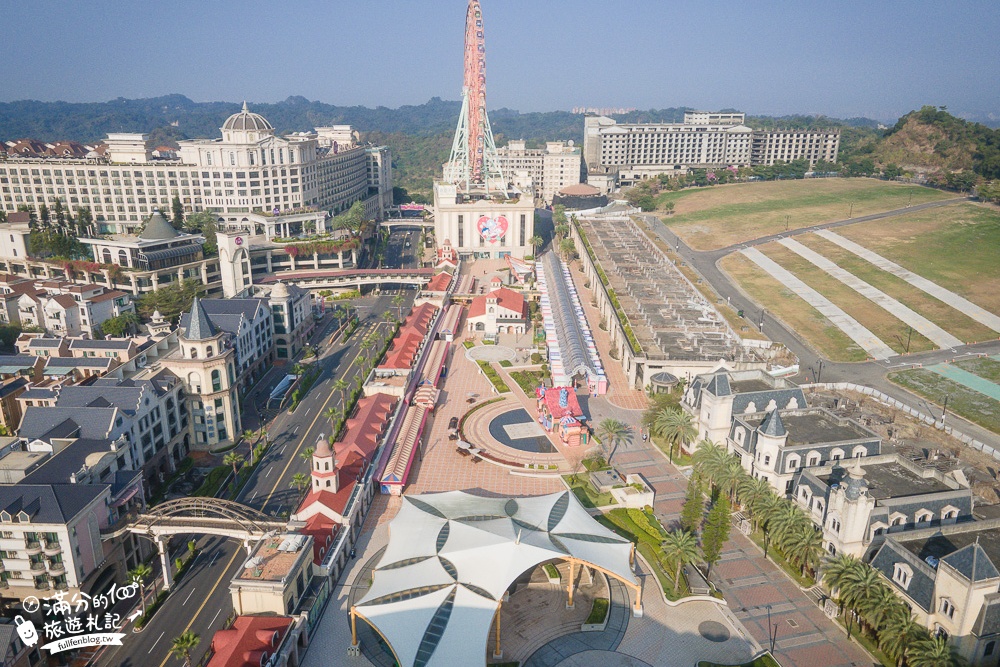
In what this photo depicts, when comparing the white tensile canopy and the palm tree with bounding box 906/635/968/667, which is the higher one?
the white tensile canopy

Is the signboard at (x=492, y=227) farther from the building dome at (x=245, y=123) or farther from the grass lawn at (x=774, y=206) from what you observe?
the building dome at (x=245, y=123)

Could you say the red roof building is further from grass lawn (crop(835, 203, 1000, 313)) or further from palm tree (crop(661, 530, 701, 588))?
grass lawn (crop(835, 203, 1000, 313))

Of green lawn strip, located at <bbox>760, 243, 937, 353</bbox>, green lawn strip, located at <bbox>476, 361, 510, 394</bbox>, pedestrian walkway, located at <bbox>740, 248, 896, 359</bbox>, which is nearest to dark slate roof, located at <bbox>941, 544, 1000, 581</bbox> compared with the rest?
green lawn strip, located at <bbox>476, 361, 510, 394</bbox>

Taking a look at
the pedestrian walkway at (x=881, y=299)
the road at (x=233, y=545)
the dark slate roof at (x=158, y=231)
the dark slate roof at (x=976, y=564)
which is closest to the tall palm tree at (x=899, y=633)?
the dark slate roof at (x=976, y=564)

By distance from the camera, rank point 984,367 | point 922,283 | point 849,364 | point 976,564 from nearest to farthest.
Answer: point 976,564 < point 984,367 < point 849,364 < point 922,283

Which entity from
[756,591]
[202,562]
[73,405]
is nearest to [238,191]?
[73,405]

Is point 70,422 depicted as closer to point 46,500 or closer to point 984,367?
point 46,500

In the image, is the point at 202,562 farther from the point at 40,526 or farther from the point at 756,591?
the point at 756,591

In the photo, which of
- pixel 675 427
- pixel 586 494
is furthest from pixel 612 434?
pixel 586 494
